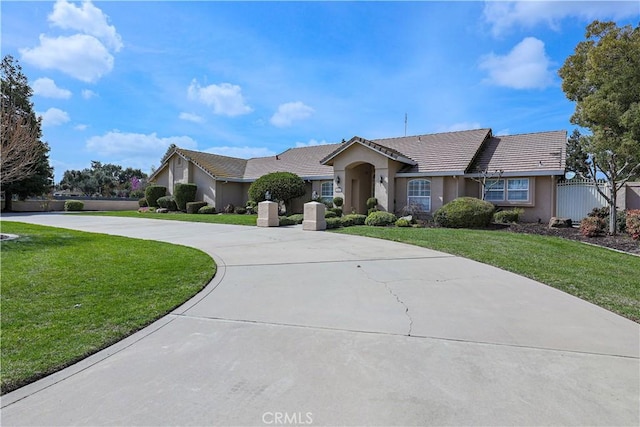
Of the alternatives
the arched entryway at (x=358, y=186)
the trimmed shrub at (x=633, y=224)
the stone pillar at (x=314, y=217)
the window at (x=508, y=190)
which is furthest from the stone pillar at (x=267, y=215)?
the trimmed shrub at (x=633, y=224)

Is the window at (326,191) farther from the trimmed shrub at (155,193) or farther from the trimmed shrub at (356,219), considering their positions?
the trimmed shrub at (155,193)

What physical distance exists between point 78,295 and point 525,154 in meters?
19.9

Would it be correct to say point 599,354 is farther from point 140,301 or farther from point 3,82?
point 3,82

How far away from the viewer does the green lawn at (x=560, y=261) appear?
5.72 m

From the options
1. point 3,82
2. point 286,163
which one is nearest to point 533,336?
point 286,163

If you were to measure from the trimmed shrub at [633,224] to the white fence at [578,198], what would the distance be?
4002 mm

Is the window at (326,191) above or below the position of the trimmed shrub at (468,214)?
above

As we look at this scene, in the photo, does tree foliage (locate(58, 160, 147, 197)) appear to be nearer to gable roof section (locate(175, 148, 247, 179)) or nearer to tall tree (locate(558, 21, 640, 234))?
gable roof section (locate(175, 148, 247, 179))

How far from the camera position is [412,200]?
2003 centimetres

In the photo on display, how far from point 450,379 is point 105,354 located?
327 cm

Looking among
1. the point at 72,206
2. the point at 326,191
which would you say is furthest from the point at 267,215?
the point at 72,206

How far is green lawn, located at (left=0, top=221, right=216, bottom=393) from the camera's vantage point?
11.6 ft

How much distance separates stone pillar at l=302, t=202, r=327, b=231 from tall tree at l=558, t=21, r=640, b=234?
1014 cm

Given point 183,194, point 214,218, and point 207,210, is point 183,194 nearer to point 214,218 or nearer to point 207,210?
point 207,210
